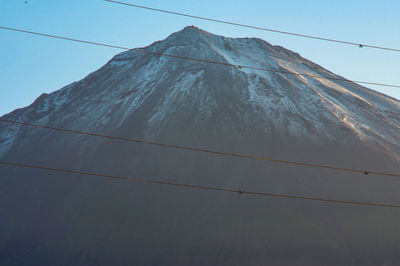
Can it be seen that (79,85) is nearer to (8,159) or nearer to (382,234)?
(8,159)

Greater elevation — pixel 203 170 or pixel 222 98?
pixel 222 98

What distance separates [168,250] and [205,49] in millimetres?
46383

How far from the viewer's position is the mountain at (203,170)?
123ft

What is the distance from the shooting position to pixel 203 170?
48.7 metres

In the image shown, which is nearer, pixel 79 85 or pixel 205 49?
pixel 205 49

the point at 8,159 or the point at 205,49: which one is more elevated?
the point at 205,49

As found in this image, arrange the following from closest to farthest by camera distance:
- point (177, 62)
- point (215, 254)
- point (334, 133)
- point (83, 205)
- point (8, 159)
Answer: point (215, 254)
point (83, 205)
point (334, 133)
point (8, 159)
point (177, 62)

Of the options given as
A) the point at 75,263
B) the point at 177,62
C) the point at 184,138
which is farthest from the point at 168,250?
the point at 177,62

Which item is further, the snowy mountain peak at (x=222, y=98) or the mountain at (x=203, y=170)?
the snowy mountain peak at (x=222, y=98)

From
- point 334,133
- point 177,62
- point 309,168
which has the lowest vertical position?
point 309,168

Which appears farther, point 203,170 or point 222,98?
point 222,98

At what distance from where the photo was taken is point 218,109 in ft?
192

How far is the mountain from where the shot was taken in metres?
37.3

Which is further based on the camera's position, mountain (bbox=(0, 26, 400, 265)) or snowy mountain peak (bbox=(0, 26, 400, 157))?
snowy mountain peak (bbox=(0, 26, 400, 157))
